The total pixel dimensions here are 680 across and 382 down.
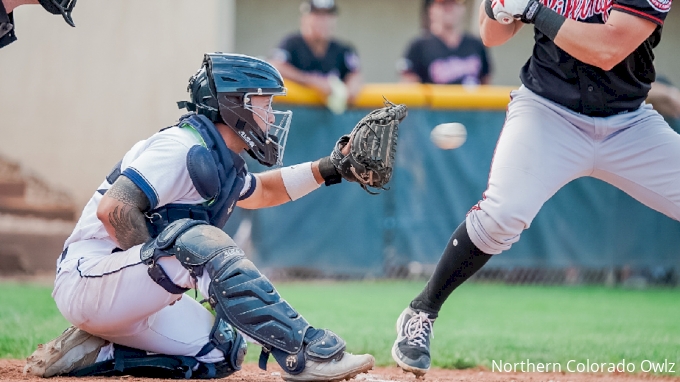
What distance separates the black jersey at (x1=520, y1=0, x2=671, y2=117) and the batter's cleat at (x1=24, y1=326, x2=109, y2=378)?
2.39m

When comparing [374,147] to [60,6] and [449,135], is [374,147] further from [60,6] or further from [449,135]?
[449,135]

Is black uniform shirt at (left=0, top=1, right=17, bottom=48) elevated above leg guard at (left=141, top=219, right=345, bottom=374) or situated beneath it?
elevated above

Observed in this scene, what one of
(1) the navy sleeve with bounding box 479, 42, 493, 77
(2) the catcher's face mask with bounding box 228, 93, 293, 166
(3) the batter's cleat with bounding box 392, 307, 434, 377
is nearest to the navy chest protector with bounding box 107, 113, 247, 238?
(2) the catcher's face mask with bounding box 228, 93, 293, 166

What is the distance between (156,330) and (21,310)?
10.5 ft

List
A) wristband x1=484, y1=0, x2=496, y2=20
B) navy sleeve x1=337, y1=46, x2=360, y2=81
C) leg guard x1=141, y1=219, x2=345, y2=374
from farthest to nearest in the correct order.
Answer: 1. navy sleeve x1=337, y1=46, x2=360, y2=81
2. wristband x1=484, y1=0, x2=496, y2=20
3. leg guard x1=141, y1=219, x2=345, y2=374

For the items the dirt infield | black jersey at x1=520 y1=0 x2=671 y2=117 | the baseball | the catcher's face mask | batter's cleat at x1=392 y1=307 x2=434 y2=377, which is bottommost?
the baseball

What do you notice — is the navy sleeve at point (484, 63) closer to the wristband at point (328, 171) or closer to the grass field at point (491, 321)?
the grass field at point (491, 321)

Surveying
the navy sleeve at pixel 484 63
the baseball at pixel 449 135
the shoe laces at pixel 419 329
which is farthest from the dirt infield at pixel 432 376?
the navy sleeve at pixel 484 63

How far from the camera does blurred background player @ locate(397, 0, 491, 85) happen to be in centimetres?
952

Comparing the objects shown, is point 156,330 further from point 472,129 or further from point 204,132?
point 472,129

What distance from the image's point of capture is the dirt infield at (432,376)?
3.64 meters

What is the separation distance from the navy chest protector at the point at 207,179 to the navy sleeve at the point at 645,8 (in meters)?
1.84

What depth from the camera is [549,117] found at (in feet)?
12.6

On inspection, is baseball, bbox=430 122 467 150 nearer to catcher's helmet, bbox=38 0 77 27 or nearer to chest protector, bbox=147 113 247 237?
chest protector, bbox=147 113 247 237
